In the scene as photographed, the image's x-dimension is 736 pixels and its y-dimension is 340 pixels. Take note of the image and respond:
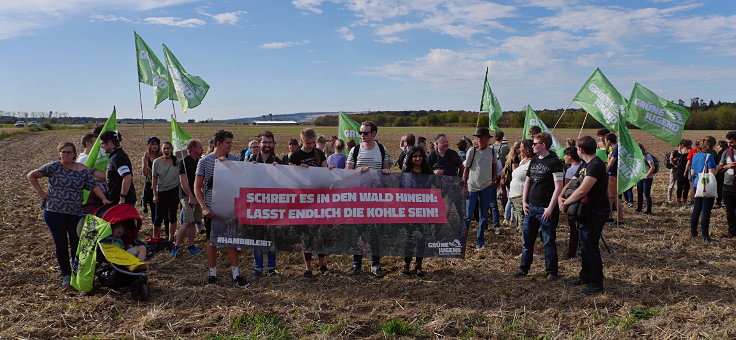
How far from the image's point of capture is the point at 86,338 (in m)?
4.69

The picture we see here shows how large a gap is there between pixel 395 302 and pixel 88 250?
373cm

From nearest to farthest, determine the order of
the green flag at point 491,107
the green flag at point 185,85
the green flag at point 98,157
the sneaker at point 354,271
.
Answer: the sneaker at point 354,271
the green flag at point 98,157
the green flag at point 185,85
the green flag at point 491,107

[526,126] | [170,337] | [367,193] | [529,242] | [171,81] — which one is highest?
[171,81]

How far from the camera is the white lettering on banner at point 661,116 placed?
9977 millimetres

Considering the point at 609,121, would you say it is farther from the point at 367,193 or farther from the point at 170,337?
the point at 170,337

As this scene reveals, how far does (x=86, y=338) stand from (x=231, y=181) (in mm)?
2337

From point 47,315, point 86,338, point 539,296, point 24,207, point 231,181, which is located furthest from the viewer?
point 24,207

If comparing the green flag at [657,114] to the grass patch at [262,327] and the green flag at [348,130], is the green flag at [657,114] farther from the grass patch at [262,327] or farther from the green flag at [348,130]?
the grass patch at [262,327]

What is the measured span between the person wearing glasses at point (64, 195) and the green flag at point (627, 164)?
8.59 metres

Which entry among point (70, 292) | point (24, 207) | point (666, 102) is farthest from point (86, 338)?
point (666, 102)

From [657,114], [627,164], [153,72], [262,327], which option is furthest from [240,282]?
[657,114]

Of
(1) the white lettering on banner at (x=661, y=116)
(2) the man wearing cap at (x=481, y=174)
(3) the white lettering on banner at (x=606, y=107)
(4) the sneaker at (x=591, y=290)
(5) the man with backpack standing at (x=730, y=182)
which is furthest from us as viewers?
(3) the white lettering on banner at (x=606, y=107)

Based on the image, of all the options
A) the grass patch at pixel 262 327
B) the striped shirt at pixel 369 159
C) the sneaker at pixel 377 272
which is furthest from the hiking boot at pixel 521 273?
the grass patch at pixel 262 327

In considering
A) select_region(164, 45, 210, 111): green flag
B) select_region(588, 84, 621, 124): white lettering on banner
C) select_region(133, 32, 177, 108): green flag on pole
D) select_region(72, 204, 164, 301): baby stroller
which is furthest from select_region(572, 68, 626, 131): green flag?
select_region(72, 204, 164, 301): baby stroller
